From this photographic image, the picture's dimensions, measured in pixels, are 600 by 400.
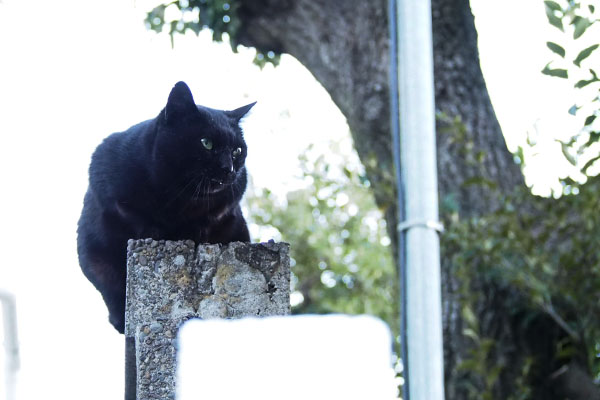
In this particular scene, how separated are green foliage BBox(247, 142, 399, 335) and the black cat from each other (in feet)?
10.6

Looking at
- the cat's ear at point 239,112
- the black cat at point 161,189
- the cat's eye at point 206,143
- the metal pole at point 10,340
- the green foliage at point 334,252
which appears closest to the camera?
the black cat at point 161,189

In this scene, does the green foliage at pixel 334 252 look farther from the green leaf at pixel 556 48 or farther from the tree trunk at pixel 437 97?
the green leaf at pixel 556 48

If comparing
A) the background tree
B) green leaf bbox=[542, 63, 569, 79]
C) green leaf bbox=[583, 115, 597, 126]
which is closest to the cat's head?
the background tree

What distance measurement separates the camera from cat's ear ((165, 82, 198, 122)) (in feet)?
6.15

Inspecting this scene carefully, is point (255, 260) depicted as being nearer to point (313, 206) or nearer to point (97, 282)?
point (97, 282)

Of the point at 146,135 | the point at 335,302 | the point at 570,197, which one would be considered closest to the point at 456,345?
the point at 570,197

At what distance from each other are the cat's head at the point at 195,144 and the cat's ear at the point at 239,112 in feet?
0.31

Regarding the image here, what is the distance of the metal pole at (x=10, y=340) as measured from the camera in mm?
2335

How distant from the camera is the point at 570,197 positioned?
115 inches

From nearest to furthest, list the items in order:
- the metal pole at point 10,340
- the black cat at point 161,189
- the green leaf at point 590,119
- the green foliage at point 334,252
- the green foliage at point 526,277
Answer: the black cat at point 161,189 → the metal pole at point 10,340 → the green leaf at point 590,119 → the green foliage at point 526,277 → the green foliage at point 334,252

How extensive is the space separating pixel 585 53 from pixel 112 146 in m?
1.62

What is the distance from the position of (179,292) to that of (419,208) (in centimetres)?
55

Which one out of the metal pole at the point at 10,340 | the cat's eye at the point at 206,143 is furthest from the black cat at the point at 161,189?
the metal pole at the point at 10,340

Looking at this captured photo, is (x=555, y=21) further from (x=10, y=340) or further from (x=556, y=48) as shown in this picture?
(x=10, y=340)
